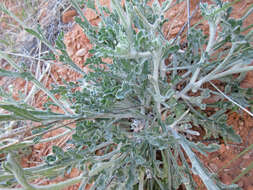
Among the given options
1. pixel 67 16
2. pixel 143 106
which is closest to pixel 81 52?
pixel 67 16

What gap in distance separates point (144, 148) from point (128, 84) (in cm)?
42

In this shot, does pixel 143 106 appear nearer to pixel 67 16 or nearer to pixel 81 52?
pixel 81 52

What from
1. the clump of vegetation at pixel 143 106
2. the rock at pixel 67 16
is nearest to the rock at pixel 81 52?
the rock at pixel 67 16

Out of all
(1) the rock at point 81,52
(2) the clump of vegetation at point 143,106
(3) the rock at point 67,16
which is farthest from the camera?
(3) the rock at point 67,16

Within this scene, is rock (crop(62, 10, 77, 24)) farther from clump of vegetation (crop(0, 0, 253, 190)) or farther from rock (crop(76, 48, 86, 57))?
clump of vegetation (crop(0, 0, 253, 190))

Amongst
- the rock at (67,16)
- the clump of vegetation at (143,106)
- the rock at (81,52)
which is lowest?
the clump of vegetation at (143,106)

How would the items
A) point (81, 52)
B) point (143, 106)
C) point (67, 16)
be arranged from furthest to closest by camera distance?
point (67, 16)
point (81, 52)
point (143, 106)

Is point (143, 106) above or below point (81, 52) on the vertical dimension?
below

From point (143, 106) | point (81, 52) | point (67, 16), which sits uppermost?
point (67, 16)

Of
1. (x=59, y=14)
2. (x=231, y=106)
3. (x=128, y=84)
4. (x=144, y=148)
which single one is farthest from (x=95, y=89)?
(x=59, y=14)

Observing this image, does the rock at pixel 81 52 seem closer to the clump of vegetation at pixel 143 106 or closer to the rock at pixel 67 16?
the rock at pixel 67 16

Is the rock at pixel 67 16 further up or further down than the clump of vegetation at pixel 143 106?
further up

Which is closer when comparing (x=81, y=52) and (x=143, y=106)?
(x=143, y=106)

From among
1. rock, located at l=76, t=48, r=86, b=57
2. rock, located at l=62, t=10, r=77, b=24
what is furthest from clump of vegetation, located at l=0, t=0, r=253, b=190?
rock, located at l=62, t=10, r=77, b=24
